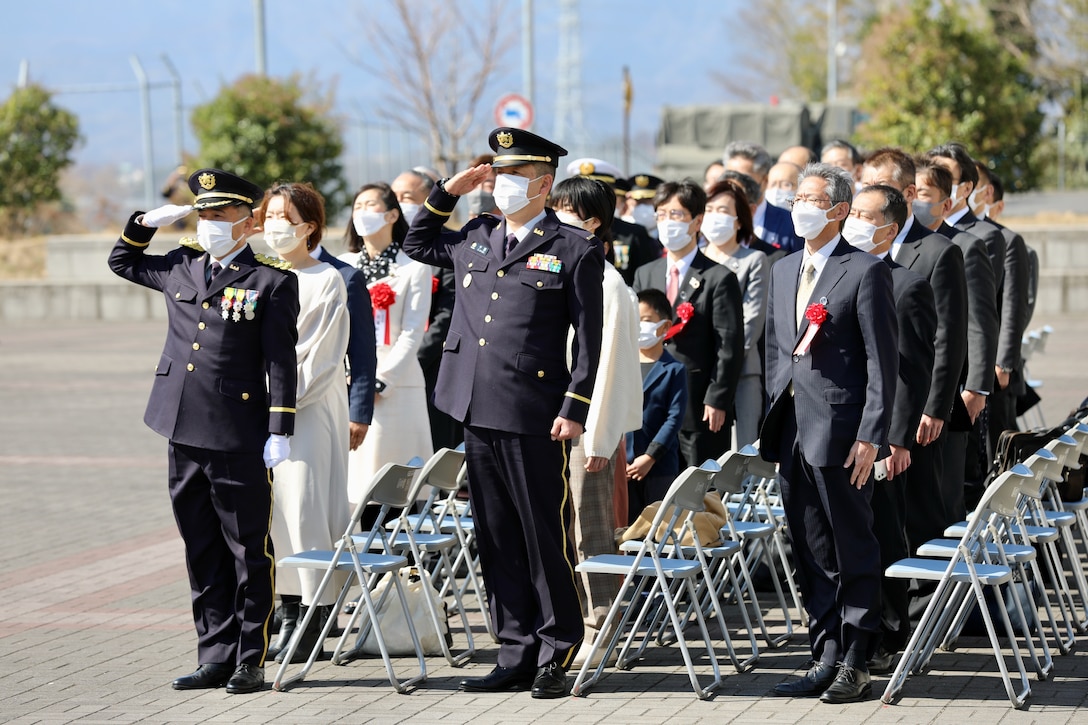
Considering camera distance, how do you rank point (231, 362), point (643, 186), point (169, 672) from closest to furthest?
point (231, 362), point (169, 672), point (643, 186)

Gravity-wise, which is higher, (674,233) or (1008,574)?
(674,233)

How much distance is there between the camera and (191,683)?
250 inches

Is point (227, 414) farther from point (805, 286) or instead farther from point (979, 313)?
point (979, 313)

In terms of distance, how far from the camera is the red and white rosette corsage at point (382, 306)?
782 centimetres

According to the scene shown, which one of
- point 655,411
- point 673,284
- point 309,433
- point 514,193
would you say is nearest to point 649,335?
point 655,411

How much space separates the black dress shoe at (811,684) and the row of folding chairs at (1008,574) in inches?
10.1

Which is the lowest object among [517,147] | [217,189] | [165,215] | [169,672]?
[169,672]

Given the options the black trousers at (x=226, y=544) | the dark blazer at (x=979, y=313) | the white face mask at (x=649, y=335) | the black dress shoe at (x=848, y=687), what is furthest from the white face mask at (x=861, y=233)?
the black trousers at (x=226, y=544)

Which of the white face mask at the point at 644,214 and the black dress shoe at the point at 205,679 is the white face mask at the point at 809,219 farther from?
the white face mask at the point at 644,214

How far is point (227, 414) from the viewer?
6.21 meters

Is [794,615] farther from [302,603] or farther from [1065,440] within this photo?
[302,603]

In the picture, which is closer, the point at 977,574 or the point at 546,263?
the point at 977,574

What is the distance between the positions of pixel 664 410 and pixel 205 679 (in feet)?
8.44

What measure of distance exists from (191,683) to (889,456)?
2.93 metres
